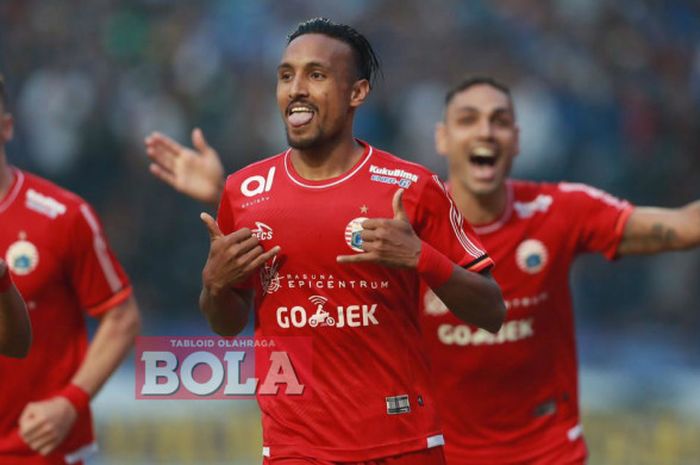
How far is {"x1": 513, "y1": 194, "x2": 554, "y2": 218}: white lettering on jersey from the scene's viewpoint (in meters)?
6.16

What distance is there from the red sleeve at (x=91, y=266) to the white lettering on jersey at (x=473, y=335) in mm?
1609

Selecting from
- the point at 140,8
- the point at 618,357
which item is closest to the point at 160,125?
the point at 140,8

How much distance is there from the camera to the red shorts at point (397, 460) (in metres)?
4.35

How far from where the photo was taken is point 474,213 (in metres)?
6.18

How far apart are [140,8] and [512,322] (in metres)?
7.82

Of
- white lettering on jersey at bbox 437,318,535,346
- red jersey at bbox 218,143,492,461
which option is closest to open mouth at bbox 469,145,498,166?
white lettering on jersey at bbox 437,318,535,346

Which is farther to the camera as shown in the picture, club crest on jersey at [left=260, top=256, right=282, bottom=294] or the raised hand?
club crest on jersey at [left=260, top=256, right=282, bottom=294]

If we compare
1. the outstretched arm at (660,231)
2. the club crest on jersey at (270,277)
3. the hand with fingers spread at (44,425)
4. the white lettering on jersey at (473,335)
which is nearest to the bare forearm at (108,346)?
the hand with fingers spread at (44,425)

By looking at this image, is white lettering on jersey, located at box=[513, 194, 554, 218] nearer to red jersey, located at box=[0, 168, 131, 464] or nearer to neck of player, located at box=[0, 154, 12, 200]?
red jersey, located at box=[0, 168, 131, 464]

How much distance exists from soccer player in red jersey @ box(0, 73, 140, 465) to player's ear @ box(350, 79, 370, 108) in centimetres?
188

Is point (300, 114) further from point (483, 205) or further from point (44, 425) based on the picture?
point (44, 425)

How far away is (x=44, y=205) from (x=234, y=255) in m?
1.94

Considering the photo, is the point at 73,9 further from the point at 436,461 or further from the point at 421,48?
the point at 436,461

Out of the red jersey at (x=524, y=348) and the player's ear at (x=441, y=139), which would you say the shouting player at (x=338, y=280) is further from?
the player's ear at (x=441, y=139)
